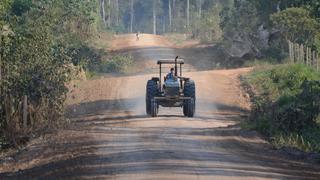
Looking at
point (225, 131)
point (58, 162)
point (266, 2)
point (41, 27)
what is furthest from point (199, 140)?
point (266, 2)

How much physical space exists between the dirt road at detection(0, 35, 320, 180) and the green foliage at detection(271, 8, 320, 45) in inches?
504

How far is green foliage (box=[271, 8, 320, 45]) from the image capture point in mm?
41562

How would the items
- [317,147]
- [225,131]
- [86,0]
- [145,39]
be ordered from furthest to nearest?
[145,39] < [86,0] < [225,131] < [317,147]

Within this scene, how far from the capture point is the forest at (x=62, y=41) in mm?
23000

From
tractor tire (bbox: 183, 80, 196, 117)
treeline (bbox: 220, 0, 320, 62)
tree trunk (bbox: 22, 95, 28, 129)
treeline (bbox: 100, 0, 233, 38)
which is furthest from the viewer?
treeline (bbox: 100, 0, 233, 38)

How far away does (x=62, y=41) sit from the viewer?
38906 mm

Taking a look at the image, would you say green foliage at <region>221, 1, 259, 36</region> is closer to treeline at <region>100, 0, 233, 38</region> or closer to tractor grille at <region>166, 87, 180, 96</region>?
treeline at <region>100, 0, 233, 38</region>

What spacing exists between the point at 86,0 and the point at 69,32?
634 inches

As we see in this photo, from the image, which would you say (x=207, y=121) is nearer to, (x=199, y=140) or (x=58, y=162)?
(x=199, y=140)

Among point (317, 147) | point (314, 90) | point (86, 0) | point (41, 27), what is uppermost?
point (86, 0)

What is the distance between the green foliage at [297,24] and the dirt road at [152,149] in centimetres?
1279

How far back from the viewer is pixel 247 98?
31516 millimetres

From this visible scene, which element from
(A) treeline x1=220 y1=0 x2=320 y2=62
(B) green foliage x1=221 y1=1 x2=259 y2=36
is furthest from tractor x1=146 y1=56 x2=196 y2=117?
(B) green foliage x1=221 y1=1 x2=259 y2=36

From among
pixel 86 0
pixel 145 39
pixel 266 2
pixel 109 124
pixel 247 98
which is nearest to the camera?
pixel 109 124
